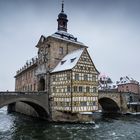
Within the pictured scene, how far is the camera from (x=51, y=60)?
116 feet

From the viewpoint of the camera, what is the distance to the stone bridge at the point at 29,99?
28.7 m

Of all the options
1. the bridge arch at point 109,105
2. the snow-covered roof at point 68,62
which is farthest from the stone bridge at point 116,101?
the snow-covered roof at point 68,62

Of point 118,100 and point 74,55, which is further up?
point 74,55

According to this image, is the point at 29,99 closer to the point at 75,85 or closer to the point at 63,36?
the point at 75,85

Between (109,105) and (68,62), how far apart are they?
2170cm

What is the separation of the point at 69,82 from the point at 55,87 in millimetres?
3836

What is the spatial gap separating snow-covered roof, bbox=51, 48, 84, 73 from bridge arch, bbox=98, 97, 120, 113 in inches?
651

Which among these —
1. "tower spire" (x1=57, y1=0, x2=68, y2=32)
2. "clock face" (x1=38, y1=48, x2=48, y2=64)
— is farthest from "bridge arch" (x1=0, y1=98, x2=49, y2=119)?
"tower spire" (x1=57, y1=0, x2=68, y2=32)

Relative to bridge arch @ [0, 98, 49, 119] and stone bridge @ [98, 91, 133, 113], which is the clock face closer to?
bridge arch @ [0, 98, 49, 119]

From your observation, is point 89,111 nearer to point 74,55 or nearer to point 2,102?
point 74,55

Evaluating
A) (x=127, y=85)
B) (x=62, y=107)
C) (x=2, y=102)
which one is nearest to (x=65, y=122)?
(x=62, y=107)

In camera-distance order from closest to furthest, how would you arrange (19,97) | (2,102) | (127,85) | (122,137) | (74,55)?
(122,137) → (2,102) → (19,97) → (74,55) → (127,85)

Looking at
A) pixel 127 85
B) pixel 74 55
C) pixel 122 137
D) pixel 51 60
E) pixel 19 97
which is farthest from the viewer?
pixel 127 85

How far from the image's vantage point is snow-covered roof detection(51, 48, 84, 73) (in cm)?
3147
